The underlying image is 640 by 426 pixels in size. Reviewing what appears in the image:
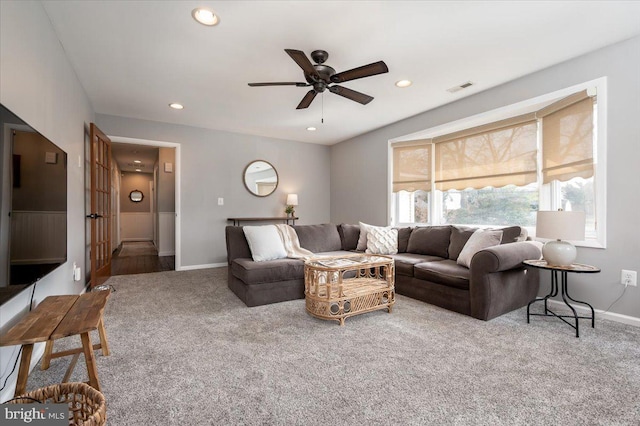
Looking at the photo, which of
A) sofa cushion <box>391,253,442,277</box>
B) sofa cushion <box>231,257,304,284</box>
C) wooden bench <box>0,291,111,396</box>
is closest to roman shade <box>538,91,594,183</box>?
sofa cushion <box>391,253,442,277</box>

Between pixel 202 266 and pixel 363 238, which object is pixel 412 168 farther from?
pixel 202 266

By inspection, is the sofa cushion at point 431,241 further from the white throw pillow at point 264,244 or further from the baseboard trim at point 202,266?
the baseboard trim at point 202,266

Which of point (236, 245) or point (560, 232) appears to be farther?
point (236, 245)

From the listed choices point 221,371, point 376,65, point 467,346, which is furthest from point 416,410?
point 376,65

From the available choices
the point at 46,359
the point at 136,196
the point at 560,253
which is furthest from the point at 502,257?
the point at 136,196

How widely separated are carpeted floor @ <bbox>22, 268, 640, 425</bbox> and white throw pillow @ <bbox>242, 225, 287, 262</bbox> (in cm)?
69

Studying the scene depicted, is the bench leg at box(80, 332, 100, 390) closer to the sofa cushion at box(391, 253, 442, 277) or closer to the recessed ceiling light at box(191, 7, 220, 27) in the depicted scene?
the recessed ceiling light at box(191, 7, 220, 27)

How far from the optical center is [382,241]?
3.99 metres

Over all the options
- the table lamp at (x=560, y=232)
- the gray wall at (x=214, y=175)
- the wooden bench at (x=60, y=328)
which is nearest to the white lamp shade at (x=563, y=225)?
the table lamp at (x=560, y=232)

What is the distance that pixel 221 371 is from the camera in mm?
1811

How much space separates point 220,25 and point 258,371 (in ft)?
8.20

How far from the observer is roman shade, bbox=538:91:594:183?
9.14 ft

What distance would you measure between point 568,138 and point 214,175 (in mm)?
4866

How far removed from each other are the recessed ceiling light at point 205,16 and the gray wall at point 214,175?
302 cm
